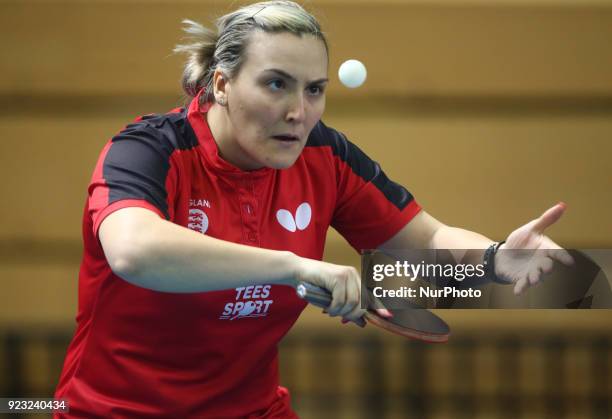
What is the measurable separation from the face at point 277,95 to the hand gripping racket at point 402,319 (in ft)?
1.41

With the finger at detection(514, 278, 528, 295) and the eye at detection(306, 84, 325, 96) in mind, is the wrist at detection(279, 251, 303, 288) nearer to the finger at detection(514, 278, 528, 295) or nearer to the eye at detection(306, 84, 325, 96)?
the eye at detection(306, 84, 325, 96)

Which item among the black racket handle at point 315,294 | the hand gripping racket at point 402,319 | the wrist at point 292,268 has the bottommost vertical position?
the hand gripping racket at point 402,319

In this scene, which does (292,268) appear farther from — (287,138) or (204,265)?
(287,138)

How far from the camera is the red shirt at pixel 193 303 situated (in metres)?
2.42

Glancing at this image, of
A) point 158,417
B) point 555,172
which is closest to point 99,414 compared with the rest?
point 158,417

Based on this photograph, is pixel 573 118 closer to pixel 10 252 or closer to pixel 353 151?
pixel 353 151

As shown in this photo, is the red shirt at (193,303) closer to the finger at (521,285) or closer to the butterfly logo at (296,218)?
the butterfly logo at (296,218)

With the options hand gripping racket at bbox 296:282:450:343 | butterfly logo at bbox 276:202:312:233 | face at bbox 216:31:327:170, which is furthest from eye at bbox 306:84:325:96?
hand gripping racket at bbox 296:282:450:343

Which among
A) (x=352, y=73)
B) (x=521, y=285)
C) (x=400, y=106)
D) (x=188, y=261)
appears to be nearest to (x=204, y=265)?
(x=188, y=261)

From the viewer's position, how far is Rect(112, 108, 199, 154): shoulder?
2375mm

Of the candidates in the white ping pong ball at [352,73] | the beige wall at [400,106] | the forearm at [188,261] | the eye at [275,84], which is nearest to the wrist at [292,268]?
the forearm at [188,261]

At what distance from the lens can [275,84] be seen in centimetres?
236

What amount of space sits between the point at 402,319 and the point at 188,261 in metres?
0.54

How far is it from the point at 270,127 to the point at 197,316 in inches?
19.5
